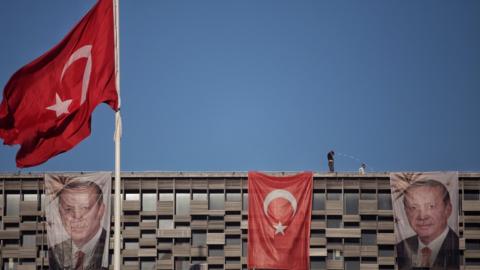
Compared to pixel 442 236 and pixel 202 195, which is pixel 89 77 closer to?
pixel 202 195

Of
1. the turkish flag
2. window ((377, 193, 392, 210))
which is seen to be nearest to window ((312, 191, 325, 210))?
window ((377, 193, 392, 210))

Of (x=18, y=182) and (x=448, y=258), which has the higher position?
(x=18, y=182)

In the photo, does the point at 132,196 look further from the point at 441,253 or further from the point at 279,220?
the point at 441,253

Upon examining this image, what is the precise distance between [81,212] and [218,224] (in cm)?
713

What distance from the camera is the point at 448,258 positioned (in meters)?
33.2

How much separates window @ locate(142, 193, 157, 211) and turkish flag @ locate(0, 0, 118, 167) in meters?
17.1

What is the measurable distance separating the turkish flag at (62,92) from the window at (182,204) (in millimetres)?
17186

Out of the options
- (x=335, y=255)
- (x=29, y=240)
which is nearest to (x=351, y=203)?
(x=335, y=255)

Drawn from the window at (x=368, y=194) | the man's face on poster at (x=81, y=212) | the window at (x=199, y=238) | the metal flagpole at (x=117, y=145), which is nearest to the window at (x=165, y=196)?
the window at (x=199, y=238)

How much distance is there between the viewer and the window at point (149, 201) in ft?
114

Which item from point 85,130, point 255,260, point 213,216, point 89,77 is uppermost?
point 89,77

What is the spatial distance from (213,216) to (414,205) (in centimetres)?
1040

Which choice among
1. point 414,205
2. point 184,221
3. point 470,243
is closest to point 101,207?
point 184,221

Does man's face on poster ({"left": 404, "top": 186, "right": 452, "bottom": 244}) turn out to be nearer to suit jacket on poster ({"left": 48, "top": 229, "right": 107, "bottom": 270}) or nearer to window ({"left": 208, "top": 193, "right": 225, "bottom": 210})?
window ({"left": 208, "top": 193, "right": 225, "bottom": 210})
